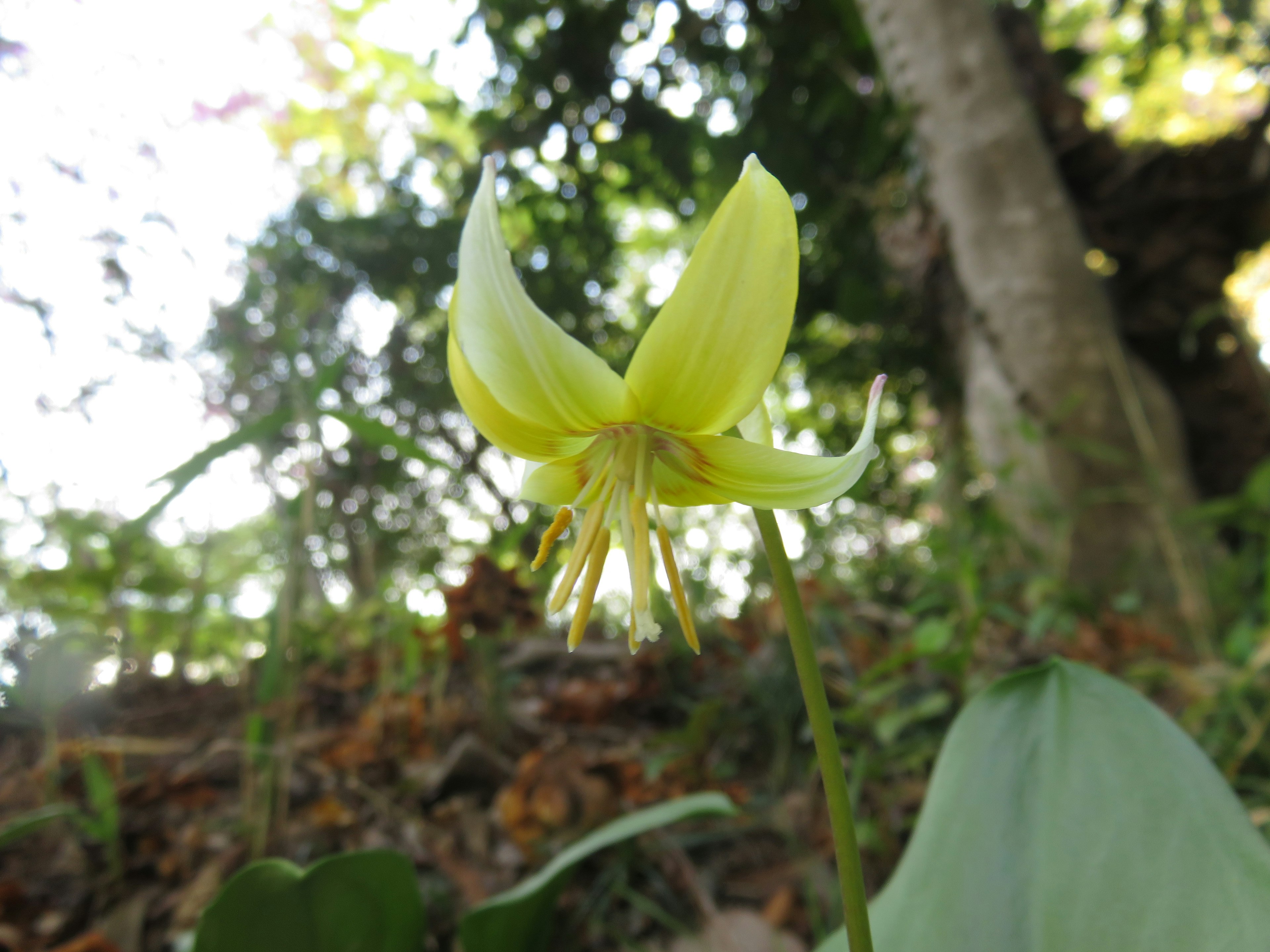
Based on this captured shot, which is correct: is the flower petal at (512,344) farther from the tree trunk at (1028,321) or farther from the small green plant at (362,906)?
the tree trunk at (1028,321)

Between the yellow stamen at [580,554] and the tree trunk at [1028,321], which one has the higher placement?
the tree trunk at [1028,321]

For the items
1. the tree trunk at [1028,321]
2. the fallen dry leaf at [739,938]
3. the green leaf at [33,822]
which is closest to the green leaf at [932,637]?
the fallen dry leaf at [739,938]

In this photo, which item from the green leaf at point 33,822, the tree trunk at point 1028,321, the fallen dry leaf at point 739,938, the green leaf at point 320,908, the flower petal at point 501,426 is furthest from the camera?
the tree trunk at point 1028,321

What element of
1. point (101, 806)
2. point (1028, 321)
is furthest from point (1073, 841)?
point (1028, 321)

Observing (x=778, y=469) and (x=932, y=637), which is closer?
(x=778, y=469)

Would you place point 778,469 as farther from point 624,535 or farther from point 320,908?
point 320,908

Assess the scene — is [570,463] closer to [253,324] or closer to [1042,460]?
[253,324]
